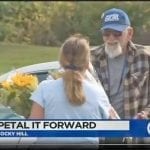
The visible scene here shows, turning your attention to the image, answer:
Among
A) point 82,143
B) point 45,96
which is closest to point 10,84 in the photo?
point 45,96

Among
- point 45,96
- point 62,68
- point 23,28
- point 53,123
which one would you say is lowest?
point 53,123

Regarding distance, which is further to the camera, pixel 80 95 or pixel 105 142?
pixel 105 142

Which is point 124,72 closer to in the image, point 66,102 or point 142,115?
point 142,115

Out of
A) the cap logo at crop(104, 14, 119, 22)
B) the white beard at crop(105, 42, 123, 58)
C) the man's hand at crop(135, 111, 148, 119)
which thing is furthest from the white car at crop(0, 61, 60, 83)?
the man's hand at crop(135, 111, 148, 119)

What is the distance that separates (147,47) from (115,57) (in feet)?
0.90

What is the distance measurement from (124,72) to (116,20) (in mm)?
437

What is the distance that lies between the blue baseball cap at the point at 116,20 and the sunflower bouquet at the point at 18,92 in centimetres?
76

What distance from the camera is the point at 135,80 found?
2469 mm

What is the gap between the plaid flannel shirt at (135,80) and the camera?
246 centimetres

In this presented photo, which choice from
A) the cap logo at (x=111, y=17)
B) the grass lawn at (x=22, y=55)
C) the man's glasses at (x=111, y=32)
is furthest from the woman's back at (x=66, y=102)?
the cap logo at (x=111, y=17)

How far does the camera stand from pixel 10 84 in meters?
2.51

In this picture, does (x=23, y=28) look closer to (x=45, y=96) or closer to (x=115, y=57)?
(x=45, y=96)

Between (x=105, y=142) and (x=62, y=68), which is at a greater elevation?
(x=62, y=68)

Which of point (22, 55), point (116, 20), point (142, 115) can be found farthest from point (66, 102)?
point (116, 20)
